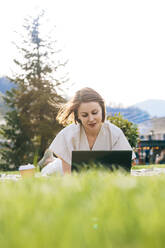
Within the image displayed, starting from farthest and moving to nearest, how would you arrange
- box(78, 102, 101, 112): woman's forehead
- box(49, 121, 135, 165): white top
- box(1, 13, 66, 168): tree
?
1. box(1, 13, 66, 168): tree
2. box(49, 121, 135, 165): white top
3. box(78, 102, 101, 112): woman's forehead

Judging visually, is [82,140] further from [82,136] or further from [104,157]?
[104,157]

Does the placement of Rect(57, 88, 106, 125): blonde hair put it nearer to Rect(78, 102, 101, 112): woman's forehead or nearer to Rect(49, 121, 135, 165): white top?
Rect(78, 102, 101, 112): woman's forehead

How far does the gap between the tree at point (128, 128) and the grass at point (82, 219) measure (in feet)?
46.0

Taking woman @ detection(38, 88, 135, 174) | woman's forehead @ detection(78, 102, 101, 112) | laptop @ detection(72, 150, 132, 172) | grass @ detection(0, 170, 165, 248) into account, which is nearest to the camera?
grass @ detection(0, 170, 165, 248)

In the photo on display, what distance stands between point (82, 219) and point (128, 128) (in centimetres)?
1468

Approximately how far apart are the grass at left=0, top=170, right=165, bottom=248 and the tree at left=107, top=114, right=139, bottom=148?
14028 mm

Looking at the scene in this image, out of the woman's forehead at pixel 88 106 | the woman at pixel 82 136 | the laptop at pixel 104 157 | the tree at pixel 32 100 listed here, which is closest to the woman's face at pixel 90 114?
the woman's forehead at pixel 88 106

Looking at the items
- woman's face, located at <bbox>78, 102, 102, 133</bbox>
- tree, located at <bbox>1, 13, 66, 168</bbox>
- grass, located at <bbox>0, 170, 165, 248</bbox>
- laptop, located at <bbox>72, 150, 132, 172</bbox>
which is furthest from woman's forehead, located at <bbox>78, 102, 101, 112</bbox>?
tree, located at <bbox>1, 13, 66, 168</bbox>

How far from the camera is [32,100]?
29.2 meters

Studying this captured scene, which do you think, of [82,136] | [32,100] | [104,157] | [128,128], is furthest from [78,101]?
[32,100]

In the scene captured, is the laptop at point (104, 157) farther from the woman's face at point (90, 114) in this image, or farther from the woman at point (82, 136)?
the woman at point (82, 136)

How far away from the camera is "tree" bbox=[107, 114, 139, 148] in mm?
15062

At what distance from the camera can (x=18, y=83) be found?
2994cm

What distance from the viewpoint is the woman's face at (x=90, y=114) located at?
4965 mm
